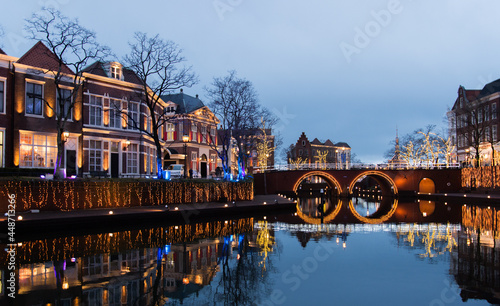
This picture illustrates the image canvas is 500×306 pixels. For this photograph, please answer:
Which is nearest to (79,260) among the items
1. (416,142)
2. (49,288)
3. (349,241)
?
(49,288)

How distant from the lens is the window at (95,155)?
35.6m

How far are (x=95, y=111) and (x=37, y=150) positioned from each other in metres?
6.41

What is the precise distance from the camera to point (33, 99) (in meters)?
30.8

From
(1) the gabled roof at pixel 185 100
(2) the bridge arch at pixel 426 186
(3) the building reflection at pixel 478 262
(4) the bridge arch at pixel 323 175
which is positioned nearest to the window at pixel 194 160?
(1) the gabled roof at pixel 185 100

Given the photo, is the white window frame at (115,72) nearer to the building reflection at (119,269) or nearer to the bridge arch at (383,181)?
the building reflection at (119,269)

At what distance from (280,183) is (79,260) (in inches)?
1779

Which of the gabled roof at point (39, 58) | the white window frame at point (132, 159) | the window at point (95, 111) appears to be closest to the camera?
the gabled roof at point (39, 58)

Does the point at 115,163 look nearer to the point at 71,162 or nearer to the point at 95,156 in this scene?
the point at 95,156

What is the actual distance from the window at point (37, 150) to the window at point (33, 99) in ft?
5.56

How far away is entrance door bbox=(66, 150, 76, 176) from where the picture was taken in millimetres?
33438

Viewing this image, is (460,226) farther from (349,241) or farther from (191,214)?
(191,214)

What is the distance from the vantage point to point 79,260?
14812mm
